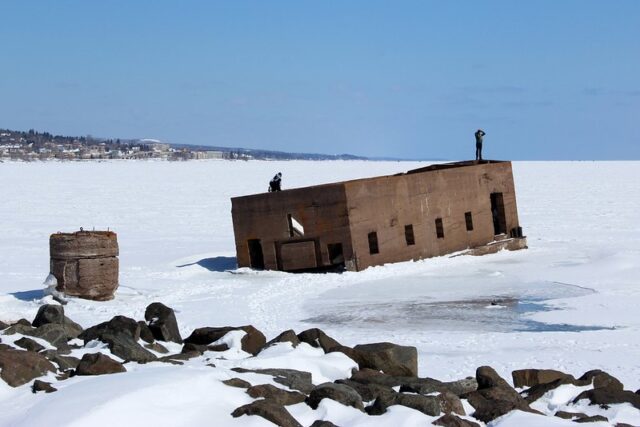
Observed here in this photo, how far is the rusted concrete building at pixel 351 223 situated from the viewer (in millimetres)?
17531

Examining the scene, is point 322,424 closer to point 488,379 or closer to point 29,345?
point 488,379

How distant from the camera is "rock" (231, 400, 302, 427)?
6.44 m

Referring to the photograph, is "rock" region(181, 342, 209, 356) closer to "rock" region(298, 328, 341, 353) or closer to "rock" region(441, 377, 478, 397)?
"rock" region(298, 328, 341, 353)

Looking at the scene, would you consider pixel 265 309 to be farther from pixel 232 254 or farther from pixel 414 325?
pixel 232 254

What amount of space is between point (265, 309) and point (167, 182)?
1492 inches

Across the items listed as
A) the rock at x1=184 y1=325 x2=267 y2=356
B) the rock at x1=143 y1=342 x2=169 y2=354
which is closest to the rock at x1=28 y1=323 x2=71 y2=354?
the rock at x1=143 y1=342 x2=169 y2=354

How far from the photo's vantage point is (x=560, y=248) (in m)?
20.9

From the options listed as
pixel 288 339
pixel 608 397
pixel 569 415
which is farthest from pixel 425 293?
pixel 569 415

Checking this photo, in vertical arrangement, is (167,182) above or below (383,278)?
above

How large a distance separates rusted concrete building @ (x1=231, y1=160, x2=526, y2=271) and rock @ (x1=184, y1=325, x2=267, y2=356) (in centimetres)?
779

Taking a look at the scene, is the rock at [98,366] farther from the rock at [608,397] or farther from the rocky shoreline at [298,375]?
the rock at [608,397]

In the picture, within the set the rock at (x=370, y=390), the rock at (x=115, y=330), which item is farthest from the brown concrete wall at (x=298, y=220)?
the rock at (x=370, y=390)

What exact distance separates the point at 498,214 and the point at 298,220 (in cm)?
589

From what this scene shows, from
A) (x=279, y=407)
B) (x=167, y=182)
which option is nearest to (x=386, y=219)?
(x=279, y=407)
